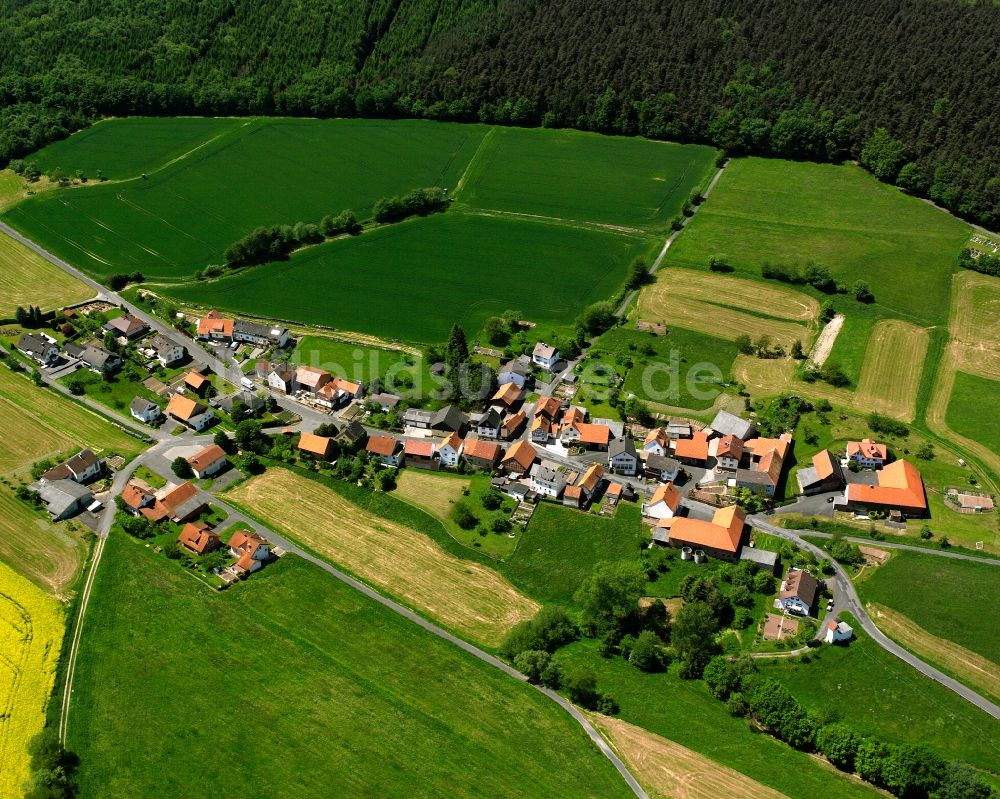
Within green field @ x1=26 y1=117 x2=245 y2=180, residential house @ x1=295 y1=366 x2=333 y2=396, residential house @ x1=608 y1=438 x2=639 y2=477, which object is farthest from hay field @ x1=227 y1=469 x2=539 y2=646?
green field @ x1=26 y1=117 x2=245 y2=180

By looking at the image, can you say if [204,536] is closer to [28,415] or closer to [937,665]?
[28,415]

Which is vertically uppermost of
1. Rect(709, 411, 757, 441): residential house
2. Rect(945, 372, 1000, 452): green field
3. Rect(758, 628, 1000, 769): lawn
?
Rect(945, 372, 1000, 452): green field

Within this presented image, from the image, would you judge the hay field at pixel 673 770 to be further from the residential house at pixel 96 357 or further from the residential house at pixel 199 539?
the residential house at pixel 96 357

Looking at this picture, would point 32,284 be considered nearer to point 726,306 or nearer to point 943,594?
point 726,306

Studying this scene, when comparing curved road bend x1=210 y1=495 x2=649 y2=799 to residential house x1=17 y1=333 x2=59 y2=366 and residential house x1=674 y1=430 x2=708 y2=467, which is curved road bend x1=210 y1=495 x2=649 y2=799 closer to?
residential house x1=674 y1=430 x2=708 y2=467

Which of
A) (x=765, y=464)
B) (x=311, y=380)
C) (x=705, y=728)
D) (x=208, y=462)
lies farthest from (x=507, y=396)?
(x=705, y=728)

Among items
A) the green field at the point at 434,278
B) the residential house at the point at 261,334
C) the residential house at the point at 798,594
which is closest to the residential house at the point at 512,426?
the green field at the point at 434,278

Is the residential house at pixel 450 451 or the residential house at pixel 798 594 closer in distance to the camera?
the residential house at pixel 798 594
